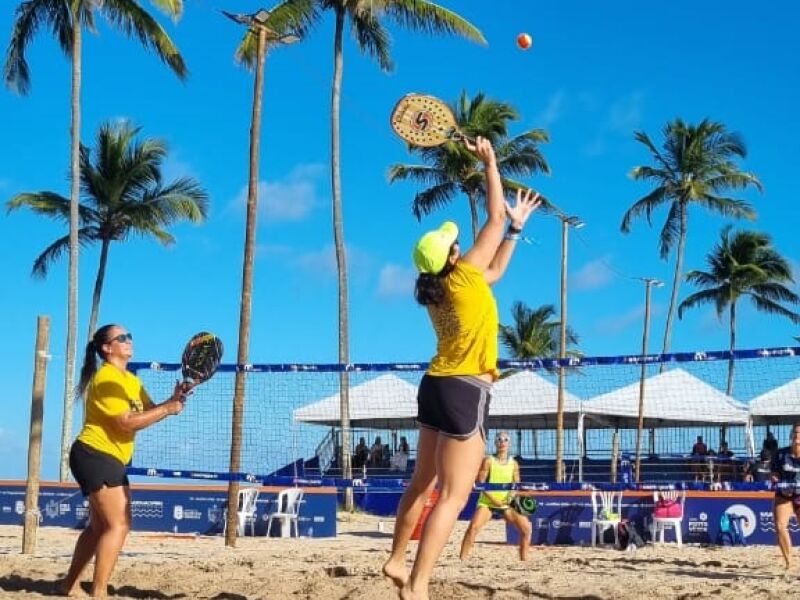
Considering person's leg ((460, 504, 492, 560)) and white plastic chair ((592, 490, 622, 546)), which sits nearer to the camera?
person's leg ((460, 504, 492, 560))

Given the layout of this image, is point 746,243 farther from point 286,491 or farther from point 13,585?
point 13,585

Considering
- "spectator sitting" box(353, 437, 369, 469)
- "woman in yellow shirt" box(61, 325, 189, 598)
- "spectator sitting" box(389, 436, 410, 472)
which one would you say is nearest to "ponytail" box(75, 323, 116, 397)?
"woman in yellow shirt" box(61, 325, 189, 598)

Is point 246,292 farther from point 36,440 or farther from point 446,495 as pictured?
point 446,495

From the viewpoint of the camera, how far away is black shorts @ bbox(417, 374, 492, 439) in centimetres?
482

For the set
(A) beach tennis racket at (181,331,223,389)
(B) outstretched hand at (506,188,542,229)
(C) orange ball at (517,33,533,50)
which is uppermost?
(C) orange ball at (517,33,533,50)

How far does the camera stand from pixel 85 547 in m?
6.30

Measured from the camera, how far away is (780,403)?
25.8 m

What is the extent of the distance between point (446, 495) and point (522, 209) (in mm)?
1325

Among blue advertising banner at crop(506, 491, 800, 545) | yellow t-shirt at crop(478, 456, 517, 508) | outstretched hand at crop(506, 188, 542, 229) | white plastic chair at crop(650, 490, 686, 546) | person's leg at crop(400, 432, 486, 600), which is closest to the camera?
person's leg at crop(400, 432, 486, 600)

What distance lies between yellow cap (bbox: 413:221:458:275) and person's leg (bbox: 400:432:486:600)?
712mm

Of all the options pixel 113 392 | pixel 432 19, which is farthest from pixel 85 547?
pixel 432 19

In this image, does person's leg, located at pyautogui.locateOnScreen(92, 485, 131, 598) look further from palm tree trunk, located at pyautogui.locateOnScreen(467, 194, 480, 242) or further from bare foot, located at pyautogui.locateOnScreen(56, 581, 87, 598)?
palm tree trunk, located at pyautogui.locateOnScreen(467, 194, 480, 242)

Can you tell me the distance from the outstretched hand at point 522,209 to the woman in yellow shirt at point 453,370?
0.02 meters

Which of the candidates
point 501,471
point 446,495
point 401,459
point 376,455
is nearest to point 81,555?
point 446,495
